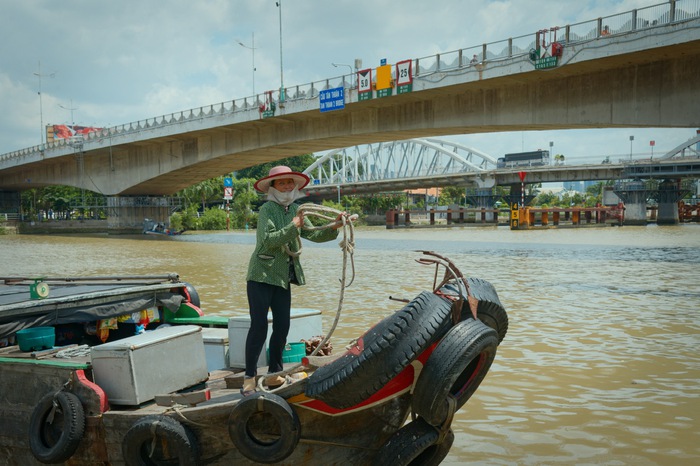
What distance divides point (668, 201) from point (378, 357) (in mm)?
66629

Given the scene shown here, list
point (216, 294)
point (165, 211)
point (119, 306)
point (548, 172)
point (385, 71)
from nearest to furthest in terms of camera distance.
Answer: point (119, 306) < point (216, 294) < point (385, 71) < point (165, 211) < point (548, 172)

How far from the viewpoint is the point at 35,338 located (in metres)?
5.07

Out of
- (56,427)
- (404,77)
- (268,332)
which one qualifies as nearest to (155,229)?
(404,77)

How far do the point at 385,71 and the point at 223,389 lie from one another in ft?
71.5

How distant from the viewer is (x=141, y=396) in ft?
13.9

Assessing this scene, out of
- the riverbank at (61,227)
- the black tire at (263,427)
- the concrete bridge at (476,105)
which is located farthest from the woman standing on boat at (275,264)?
the riverbank at (61,227)

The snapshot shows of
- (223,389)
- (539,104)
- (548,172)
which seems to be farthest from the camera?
(548,172)

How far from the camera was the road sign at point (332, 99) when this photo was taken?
2644 cm

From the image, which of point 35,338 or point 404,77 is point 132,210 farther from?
point 35,338

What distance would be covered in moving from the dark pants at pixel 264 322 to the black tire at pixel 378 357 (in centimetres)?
96

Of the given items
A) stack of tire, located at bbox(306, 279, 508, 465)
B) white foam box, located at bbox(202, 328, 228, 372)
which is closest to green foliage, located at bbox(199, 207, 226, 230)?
white foam box, located at bbox(202, 328, 228, 372)

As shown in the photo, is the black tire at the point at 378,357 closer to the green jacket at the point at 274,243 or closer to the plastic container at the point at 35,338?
the green jacket at the point at 274,243

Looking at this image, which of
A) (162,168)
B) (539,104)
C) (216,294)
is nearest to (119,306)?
(216,294)

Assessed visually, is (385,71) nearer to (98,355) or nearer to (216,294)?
(216,294)
